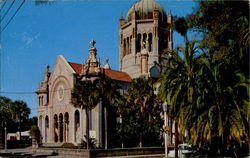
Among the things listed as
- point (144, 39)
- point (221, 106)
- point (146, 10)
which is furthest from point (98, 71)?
point (221, 106)

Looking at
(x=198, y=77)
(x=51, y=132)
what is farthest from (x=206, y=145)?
(x=51, y=132)

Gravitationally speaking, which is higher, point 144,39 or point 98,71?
point 144,39

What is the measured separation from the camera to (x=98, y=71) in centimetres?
6131

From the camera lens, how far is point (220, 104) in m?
24.2

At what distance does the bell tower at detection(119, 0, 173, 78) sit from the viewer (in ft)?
271

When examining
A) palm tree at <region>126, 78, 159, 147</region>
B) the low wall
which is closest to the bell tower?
palm tree at <region>126, 78, 159, 147</region>

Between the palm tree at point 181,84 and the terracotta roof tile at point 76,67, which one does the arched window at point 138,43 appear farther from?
the palm tree at point 181,84

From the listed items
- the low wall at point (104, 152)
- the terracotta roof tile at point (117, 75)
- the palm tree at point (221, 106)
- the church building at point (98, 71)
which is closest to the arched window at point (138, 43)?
the church building at point (98, 71)

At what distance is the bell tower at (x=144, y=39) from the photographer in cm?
8251

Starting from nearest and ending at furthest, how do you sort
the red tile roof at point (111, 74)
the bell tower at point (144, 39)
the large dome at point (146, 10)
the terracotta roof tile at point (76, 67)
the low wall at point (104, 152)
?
the low wall at point (104, 152) < the terracotta roof tile at point (76, 67) < the red tile roof at point (111, 74) < the bell tower at point (144, 39) < the large dome at point (146, 10)

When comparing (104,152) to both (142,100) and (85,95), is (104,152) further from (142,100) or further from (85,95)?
(142,100)

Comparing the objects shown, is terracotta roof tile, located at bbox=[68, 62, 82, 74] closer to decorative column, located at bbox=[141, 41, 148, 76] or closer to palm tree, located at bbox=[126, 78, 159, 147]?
decorative column, located at bbox=[141, 41, 148, 76]

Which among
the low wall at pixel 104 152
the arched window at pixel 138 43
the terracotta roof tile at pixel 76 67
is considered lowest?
the low wall at pixel 104 152

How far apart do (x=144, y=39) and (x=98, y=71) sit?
27115 millimetres
